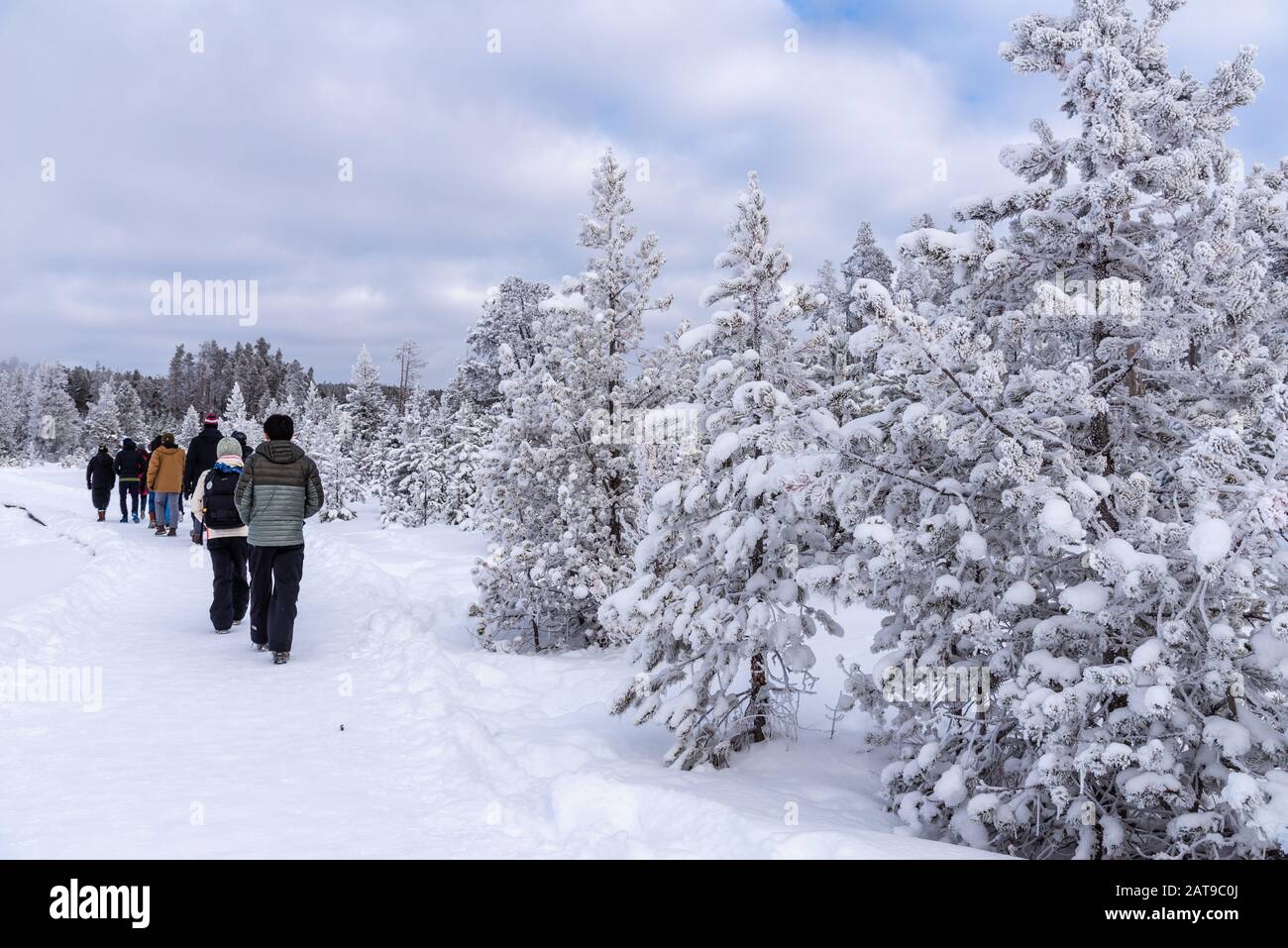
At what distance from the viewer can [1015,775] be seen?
5.00 m

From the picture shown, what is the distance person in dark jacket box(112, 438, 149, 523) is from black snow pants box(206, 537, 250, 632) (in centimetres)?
1339

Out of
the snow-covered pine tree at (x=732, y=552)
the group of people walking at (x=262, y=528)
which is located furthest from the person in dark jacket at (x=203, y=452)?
the snow-covered pine tree at (x=732, y=552)

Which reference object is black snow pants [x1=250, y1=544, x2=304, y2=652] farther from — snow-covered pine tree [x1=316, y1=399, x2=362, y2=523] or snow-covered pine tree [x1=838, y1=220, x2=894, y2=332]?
snow-covered pine tree [x1=838, y1=220, x2=894, y2=332]

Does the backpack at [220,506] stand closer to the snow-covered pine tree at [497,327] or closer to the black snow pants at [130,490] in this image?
the black snow pants at [130,490]

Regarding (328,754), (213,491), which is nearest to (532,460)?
(213,491)

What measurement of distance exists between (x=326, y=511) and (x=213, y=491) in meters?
23.4

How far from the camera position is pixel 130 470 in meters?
21.2

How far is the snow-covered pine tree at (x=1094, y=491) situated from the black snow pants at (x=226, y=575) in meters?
8.05

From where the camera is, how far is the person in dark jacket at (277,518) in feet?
28.6

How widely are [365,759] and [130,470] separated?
19.4 meters

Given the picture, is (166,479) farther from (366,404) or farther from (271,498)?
(366,404)

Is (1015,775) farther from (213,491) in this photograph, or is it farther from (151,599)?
(151,599)

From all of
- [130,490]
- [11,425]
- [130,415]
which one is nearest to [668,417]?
[130,490]

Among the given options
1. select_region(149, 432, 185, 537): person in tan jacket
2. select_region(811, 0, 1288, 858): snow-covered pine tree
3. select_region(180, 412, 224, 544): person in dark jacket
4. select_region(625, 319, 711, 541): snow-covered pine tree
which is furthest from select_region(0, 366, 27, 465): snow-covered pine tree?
select_region(811, 0, 1288, 858): snow-covered pine tree
